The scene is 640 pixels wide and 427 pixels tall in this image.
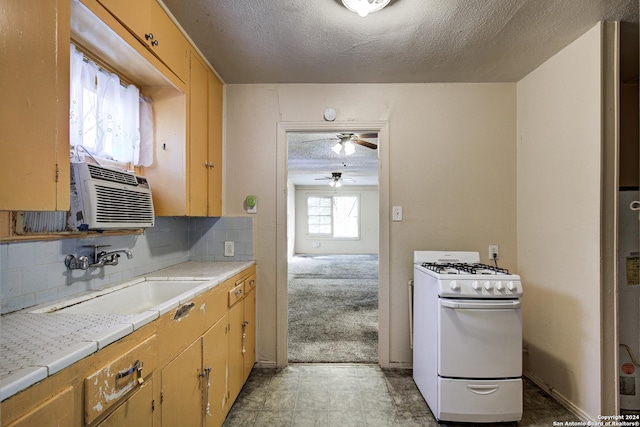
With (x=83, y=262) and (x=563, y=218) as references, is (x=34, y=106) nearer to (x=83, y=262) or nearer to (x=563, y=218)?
(x=83, y=262)

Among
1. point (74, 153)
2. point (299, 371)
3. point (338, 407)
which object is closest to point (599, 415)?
point (338, 407)

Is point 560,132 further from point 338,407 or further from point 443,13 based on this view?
point 338,407

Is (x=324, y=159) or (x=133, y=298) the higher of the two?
(x=324, y=159)

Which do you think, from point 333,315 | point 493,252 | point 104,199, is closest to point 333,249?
point 333,315

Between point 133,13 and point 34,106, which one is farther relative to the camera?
point 133,13

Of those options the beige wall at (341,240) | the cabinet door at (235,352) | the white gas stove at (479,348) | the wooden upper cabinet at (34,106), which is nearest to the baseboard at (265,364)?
the cabinet door at (235,352)

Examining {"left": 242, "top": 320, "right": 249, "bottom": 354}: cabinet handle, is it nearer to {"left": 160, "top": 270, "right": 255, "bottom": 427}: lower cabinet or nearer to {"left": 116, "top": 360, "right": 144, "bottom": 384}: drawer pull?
{"left": 160, "top": 270, "right": 255, "bottom": 427}: lower cabinet

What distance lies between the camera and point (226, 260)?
7.50 ft

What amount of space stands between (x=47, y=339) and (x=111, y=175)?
0.78 metres

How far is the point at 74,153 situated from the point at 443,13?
1.95 meters

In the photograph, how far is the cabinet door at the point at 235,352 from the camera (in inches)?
66.9

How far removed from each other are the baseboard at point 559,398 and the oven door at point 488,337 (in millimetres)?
517

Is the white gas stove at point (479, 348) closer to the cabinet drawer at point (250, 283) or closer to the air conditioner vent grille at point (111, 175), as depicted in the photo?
the cabinet drawer at point (250, 283)

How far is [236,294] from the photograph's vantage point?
5.91 ft
